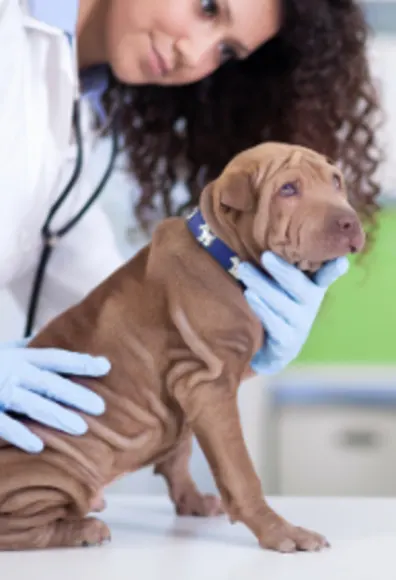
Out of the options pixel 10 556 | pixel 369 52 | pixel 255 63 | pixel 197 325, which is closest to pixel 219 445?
pixel 197 325

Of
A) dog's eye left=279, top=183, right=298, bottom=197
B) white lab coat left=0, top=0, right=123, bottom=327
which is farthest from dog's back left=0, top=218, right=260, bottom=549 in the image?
white lab coat left=0, top=0, right=123, bottom=327

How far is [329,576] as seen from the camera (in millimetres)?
624

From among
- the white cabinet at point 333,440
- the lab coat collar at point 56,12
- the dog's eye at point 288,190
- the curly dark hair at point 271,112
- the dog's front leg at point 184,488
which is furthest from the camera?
the white cabinet at point 333,440

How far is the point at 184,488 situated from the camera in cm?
93

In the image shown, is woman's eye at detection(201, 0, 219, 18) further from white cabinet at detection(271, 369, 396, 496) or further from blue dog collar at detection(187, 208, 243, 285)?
white cabinet at detection(271, 369, 396, 496)

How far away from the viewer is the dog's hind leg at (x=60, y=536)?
2.38 feet

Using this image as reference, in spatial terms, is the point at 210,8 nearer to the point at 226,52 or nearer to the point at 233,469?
the point at 226,52

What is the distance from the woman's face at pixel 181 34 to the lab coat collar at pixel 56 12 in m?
0.17

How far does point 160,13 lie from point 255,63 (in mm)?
249

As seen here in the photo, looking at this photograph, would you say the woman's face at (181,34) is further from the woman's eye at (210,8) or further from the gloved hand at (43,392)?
the gloved hand at (43,392)

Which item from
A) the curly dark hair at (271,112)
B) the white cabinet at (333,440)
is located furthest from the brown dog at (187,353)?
the white cabinet at (333,440)

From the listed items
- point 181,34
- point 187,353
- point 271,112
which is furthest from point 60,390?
point 271,112

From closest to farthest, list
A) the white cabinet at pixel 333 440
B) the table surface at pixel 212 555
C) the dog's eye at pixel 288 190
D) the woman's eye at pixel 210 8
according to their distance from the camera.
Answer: the table surface at pixel 212 555
the dog's eye at pixel 288 190
the woman's eye at pixel 210 8
the white cabinet at pixel 333 440

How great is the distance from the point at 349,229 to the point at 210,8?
614 mm
